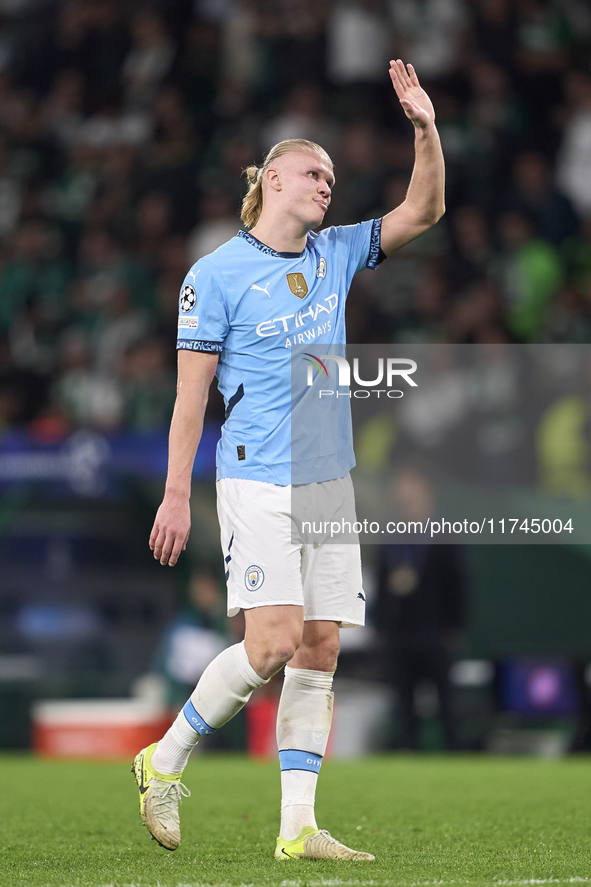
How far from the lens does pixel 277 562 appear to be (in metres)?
4.22

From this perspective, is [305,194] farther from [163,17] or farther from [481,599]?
[163,17]

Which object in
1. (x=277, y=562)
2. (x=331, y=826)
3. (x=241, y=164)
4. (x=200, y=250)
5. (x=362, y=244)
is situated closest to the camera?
(x=277, y=562)

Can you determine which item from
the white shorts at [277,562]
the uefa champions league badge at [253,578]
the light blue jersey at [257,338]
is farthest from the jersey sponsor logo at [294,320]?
the uefa champions league badge at [253,578]

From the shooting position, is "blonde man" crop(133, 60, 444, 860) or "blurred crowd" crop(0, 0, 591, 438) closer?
"blonde man" crop(133, 60, 444, 860)

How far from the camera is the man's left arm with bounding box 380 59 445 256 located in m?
4.45

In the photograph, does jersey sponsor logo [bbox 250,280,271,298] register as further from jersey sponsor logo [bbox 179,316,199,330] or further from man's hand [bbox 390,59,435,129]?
man's hand [bbox 390,59,435,129]

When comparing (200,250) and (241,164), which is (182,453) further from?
(241,164)

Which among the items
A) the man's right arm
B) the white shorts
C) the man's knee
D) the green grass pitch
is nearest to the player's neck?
the man's right arm

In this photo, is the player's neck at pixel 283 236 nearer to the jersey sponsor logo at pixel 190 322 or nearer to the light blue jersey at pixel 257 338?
the light blue jersey at pixel 257 338

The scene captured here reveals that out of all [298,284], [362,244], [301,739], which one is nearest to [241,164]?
[362,244]

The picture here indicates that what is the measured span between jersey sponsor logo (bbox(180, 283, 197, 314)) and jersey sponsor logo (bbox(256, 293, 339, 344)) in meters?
0.23

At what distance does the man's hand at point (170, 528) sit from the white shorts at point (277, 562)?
0.17 meters

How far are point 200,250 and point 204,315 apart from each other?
7757mm

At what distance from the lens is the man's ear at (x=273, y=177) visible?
4520 mm
